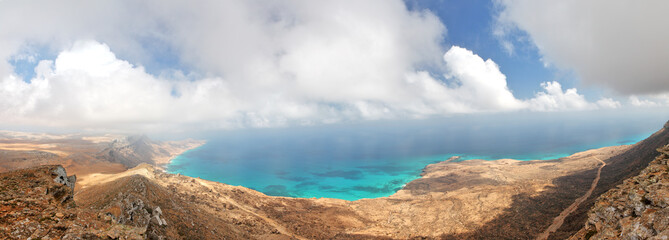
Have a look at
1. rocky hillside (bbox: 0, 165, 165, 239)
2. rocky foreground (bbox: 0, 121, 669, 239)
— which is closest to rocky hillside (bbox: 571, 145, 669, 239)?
rocky foreground (bbox: 0, 121, 669, 239)

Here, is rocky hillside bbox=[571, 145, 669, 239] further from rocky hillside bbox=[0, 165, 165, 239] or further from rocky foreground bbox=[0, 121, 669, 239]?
rocky hillside bbox=[0, 165, 165, 239]

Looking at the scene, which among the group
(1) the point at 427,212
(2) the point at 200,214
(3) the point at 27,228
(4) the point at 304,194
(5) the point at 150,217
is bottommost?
(4) the point at 304,194

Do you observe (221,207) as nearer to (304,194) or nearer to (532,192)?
(304,194)

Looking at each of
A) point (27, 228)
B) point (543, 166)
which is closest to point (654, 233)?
point (27, 228)

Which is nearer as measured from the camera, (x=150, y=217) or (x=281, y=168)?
(x=150, y=217)

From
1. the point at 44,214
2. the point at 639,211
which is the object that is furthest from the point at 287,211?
the point at 639,211

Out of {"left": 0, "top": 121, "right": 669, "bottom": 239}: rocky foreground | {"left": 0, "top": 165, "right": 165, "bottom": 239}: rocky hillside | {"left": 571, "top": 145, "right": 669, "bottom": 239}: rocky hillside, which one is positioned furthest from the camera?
{"left": 571, "top": 145, "right": 669, "bottom": 239}: rocky hillside
